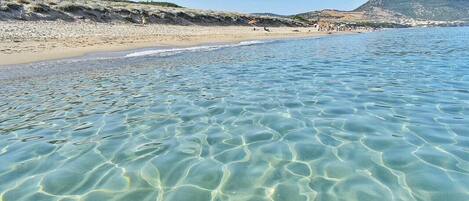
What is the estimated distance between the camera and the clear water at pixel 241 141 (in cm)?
437

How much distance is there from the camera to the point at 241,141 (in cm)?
589

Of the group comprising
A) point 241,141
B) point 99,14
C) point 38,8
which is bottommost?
point 241,141

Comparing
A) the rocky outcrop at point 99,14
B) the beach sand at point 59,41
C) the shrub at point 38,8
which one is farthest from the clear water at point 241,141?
the shrub at point 38,8

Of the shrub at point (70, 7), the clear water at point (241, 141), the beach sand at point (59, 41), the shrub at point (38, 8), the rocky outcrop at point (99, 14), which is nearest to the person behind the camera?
the clear water at point (241, 141)

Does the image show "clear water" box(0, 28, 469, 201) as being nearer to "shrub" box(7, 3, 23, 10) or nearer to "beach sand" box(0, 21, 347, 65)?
"beach sand" box(0, 21, 347, 65)

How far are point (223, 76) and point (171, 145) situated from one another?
7.25 meters

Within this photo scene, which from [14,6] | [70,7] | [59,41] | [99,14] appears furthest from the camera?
[99,14]

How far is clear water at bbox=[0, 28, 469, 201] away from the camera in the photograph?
437 cm

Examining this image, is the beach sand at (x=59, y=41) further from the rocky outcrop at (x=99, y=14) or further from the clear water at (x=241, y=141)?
the clear water at (x=241, y=141)

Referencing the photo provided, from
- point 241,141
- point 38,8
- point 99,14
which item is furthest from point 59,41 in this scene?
point 241,141

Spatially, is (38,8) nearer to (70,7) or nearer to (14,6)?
(14,6)

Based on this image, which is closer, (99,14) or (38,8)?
(38,8)

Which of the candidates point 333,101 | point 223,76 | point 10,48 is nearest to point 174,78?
point 223,76

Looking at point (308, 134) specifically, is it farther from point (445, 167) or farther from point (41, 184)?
point (41, 184)
